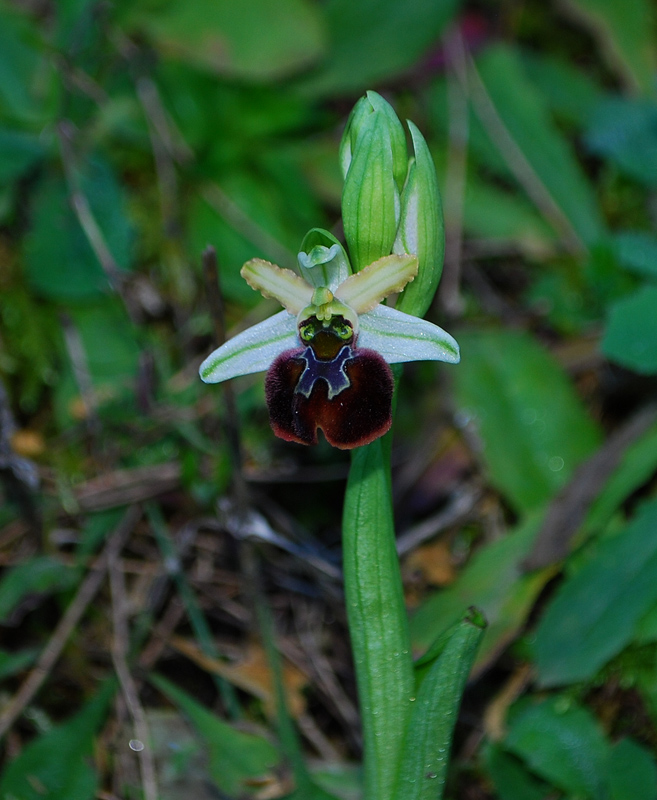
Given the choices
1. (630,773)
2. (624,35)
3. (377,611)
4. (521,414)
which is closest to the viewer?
(377,611)

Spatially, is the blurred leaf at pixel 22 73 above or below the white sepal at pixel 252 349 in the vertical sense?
above

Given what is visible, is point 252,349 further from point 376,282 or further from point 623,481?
point 623,481

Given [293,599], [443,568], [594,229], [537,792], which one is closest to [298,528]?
[293,599]

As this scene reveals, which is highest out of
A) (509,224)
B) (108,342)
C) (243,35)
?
(243,35)

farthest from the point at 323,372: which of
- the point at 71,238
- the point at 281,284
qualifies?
the point at 71,238

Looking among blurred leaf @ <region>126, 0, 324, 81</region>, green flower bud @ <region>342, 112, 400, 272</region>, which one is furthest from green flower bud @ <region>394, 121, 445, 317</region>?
blurred leaf @ <region>126, 0, 324, 81</region>

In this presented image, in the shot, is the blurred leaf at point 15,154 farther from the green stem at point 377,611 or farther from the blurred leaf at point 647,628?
the blurred leaf at point 647,628

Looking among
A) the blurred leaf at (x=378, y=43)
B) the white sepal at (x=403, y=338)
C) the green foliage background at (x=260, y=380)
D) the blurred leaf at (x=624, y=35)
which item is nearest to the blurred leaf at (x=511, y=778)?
the green foliage background at (x=260, y=380)
